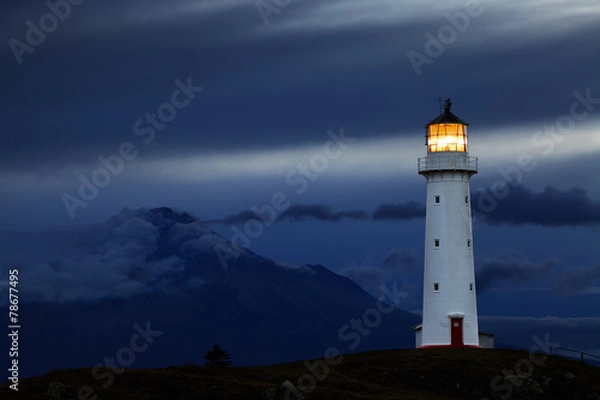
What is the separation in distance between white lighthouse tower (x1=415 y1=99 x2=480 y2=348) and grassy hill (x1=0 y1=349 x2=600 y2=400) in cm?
357

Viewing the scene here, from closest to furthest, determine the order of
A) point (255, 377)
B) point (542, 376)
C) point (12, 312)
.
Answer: point (12, 312)
point (255, 377)
point (542, 376)

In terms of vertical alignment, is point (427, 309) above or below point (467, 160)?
below

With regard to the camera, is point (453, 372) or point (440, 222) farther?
point (440, 222)

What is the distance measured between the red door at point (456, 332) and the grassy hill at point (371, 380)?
3143mm

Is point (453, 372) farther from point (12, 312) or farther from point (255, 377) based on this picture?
point (12, 312)

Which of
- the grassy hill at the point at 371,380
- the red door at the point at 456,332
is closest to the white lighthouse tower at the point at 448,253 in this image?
the red door at the point at 456,332

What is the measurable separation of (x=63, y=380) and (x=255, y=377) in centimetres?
1294

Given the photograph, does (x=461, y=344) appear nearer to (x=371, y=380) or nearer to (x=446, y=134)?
(x=371, y=380)

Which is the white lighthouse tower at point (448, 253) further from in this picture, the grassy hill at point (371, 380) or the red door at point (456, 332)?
the grassy hill at point (371, 380)

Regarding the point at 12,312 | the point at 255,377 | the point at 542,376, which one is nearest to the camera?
the point at 12,312

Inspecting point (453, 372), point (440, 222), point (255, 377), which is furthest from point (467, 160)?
point (255, 377)

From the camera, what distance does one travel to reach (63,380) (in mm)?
65562

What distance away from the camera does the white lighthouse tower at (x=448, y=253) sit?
87438mm

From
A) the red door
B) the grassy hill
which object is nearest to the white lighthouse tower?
the red door
